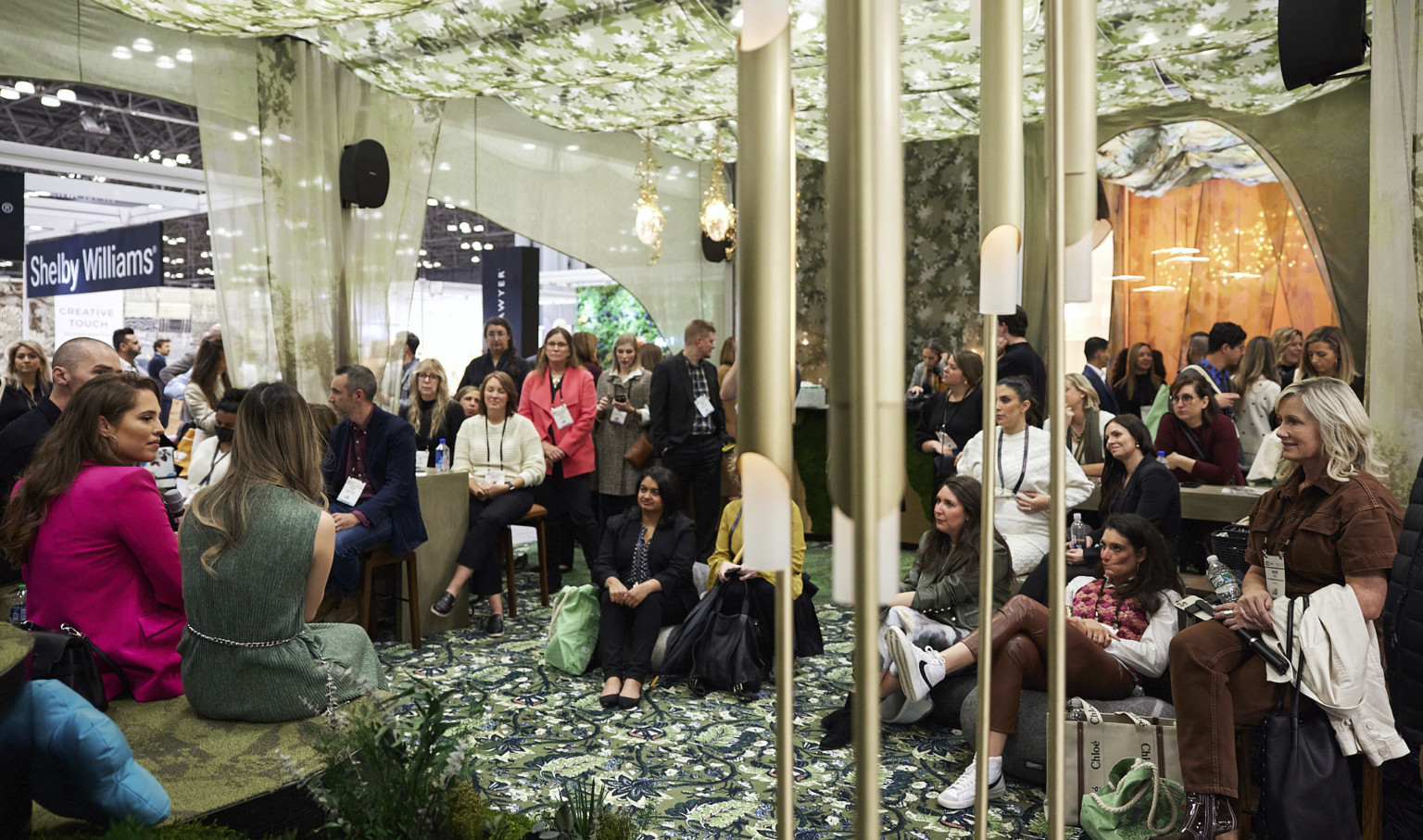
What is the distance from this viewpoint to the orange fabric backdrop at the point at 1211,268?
1039 centimetres

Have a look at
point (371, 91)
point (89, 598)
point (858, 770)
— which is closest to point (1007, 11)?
point (858, 770)

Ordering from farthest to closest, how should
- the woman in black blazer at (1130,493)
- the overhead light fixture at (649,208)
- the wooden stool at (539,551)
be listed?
the overhead light fixture at (649,208)
the wooden stool at (539,551)
the woman in black blazer at (1130,493)

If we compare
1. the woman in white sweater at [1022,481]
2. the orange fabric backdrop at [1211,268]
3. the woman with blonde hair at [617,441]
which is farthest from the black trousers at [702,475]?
the orange fabric backdrop at [1211,268]

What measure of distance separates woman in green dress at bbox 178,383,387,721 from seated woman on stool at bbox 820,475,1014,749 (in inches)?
74.7

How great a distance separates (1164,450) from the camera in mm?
5527

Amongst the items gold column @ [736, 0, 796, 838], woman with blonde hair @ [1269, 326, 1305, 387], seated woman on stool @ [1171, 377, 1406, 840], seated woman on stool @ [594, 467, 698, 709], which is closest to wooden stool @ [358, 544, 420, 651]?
seated woman on stool @ [594, 467, 698, 709]

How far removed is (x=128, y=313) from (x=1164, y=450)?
9834 mm

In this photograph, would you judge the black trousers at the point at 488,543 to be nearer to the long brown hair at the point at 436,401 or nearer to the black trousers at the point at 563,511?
the black trousers at the point at 563,511

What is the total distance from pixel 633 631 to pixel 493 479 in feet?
5.12

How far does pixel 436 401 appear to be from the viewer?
6.04 metres

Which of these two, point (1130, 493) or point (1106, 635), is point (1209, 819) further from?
point (1130, 493)

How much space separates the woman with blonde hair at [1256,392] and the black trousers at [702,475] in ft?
10.4

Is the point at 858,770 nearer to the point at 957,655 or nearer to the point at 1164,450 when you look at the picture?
the point at 957,655

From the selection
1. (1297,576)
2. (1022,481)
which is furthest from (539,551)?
(1297,576)
